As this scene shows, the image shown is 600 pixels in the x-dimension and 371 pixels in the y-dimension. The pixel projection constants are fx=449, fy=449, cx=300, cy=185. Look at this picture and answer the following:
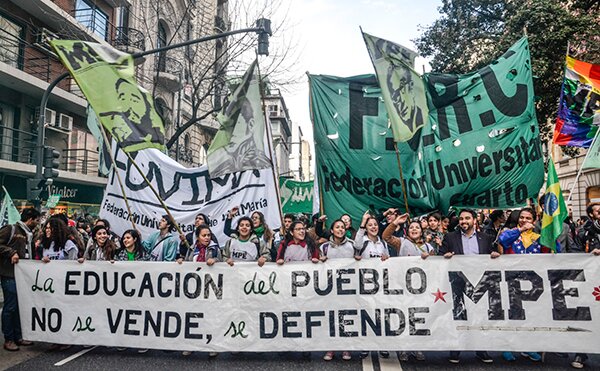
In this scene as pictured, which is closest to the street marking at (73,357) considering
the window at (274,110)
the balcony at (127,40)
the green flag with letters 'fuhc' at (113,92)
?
the green flag with letters 'fuhc' at (113,92)

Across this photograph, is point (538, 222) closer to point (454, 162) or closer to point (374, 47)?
point (454, 162)

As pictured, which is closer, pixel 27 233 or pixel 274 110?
pixel 27 233

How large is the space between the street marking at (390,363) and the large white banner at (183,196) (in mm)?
3161

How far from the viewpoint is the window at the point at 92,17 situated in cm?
1784

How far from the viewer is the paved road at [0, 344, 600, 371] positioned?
448 cm

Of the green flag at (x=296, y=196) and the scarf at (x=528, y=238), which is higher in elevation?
the green flag at (x=296, y=196)

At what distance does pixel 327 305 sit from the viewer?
4.80 meters

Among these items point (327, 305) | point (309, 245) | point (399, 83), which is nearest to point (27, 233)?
point (309, 245)

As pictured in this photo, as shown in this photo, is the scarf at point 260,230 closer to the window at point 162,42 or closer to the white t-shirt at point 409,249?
the white t-shirt at point 409,249

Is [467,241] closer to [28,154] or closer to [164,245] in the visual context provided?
[164,245]

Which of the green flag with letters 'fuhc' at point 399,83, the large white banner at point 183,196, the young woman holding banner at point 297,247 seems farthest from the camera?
the large white banner at point 183,196

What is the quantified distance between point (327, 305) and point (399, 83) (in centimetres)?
282

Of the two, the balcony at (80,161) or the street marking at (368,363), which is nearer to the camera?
the street marking at (368,363)

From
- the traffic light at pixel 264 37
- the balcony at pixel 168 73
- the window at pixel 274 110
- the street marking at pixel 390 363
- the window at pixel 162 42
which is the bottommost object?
the street marking at pixel 390 363
